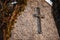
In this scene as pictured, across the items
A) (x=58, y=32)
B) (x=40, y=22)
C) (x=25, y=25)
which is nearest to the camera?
(x=25, y=25)

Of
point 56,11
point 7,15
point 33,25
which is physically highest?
point 7,15

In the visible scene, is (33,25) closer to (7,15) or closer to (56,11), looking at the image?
(56,11)

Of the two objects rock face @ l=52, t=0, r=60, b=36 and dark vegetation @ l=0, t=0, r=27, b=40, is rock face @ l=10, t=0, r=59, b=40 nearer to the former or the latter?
rock face @ l=52, t=0, r=60, b=36

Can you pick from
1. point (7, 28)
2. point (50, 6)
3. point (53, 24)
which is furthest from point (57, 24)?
point (7, 28)

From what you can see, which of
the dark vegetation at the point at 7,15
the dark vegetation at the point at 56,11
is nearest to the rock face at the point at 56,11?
the dark vegetation at the point at 56,11

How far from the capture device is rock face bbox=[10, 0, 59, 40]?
10.7 m

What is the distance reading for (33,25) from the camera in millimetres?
11391

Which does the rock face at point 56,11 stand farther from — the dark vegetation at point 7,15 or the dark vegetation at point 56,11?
the dark vegetation at point 7,15

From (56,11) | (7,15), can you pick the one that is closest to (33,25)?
(56,11)

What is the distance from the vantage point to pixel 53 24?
41.3 feet

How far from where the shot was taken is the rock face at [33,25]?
35.0 ft

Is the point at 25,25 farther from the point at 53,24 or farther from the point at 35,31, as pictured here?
the point at 53,24

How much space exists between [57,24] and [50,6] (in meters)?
1.25

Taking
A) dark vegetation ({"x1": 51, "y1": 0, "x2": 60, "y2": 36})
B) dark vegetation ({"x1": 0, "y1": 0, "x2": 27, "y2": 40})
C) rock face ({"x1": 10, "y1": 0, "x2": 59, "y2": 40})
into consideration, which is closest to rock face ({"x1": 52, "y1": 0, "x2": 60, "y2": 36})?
dark vegetation ({"x1": 51, "y1": 0, "x2": 60, "y2": 36})
